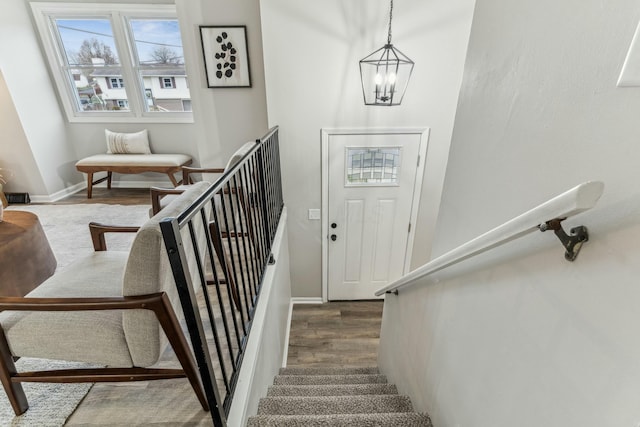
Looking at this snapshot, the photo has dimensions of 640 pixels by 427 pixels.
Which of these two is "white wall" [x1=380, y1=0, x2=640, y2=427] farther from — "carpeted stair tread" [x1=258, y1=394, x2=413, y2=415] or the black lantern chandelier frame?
the black lantern chandelier frame

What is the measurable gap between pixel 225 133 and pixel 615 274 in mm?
3287

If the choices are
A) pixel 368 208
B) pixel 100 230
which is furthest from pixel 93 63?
pixel 368 208

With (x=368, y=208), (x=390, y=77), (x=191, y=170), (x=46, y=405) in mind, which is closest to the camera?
(x=46, y=405)

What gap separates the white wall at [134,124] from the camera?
2834mm

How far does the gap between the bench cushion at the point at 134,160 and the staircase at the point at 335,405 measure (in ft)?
12.0

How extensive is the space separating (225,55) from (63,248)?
281cm

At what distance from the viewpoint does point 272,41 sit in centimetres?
249

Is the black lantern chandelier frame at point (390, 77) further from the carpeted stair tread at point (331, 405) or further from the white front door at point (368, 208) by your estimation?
the carpeted stair tread at point (331, 405)

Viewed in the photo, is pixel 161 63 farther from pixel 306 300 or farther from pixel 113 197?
pixel 306 300

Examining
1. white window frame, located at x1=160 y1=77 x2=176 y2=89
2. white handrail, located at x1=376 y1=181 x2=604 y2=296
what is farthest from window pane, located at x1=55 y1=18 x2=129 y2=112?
white handrail, located at x1=376 y1=181 x2=604 y2=296

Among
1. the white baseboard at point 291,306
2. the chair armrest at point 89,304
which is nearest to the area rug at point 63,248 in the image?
the chair armrest at point 89,304

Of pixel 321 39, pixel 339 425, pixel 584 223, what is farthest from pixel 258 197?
pixel 584 223

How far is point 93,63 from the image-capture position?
472cm

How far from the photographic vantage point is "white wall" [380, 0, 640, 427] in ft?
1.77
